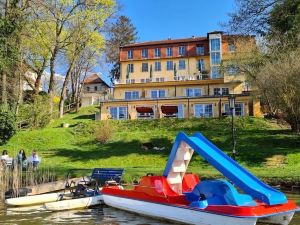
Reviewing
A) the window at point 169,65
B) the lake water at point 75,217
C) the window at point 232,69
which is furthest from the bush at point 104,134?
the window at point 169,65

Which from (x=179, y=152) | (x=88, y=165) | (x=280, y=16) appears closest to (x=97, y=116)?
(x=88, y=165)

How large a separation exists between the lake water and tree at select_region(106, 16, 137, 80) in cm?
7482

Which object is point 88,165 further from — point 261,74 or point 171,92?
point 171,92

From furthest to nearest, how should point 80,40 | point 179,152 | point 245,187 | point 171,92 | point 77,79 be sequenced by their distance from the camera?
point 77,79, point 171,92, point 80,40, point 179,152, point 245,187

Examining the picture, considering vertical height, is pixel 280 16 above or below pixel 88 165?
above

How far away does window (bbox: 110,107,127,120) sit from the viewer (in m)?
55.3

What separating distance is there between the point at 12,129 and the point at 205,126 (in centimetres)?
1858

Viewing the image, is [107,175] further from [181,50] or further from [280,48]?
[181,50]

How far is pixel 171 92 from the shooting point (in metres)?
65.4

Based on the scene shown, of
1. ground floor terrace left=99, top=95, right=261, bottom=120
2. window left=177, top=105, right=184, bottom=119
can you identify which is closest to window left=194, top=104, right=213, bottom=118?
ground floor terrace left=99, top=95, right=261, bottom=120

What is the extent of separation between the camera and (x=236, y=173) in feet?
43.0

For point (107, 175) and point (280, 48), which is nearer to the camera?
point (107, 175)

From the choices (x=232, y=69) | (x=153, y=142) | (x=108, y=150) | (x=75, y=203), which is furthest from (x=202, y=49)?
(x=75, y=203)

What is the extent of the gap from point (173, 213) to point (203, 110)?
4004cm
